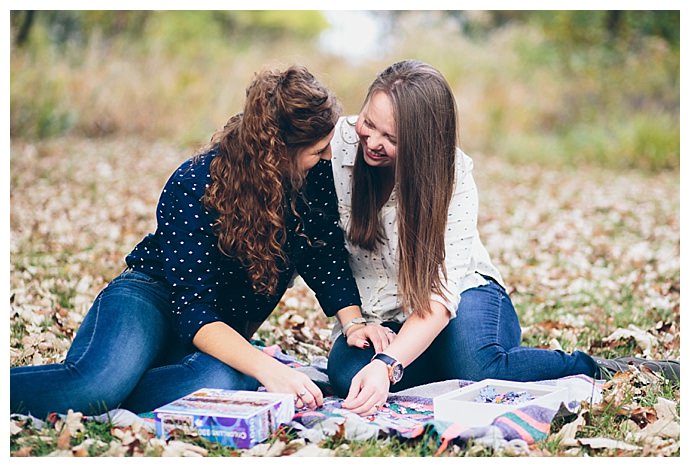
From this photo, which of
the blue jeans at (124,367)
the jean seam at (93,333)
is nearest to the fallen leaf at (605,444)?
the blue jeans at (124,367)

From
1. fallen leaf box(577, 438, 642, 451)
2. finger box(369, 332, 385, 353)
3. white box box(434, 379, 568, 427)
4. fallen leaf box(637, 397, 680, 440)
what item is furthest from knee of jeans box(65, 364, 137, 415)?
fallen leaf box(637, 397, 680, 440)

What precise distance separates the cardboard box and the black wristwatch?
38 centimetres

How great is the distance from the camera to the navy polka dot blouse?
2785mm

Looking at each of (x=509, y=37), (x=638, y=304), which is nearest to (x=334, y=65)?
(x=509, y=37)

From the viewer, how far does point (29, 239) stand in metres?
5.99

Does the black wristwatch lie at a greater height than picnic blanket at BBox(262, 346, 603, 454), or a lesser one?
greater

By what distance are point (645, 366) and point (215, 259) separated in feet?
5.37

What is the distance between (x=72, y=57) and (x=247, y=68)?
2.45 metres

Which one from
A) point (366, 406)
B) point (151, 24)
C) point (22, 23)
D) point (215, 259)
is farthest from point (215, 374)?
point (151, 24)

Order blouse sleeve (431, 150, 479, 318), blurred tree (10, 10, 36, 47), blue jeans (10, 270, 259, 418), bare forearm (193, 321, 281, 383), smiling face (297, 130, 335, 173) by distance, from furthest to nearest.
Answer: blurred tree (10, 10, 36, 47), blouse sleeve (431, 150, 479, 318), smiling face (297, 130, 335, 173), bare forearm (193, 321, 281, 383), blue jeans (10, 270, 259, 418)

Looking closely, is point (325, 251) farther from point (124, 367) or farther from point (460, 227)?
point (124, 367)

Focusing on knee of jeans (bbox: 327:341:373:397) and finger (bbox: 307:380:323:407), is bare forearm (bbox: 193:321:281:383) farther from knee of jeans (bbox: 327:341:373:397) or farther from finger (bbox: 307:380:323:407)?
knee of jeans (bbox: 327:341:373:397)

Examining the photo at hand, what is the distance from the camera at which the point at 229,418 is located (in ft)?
7.86

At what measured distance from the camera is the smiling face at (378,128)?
2824 mm
